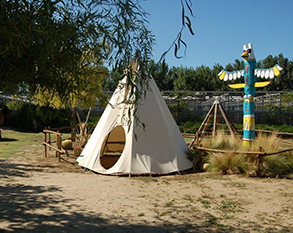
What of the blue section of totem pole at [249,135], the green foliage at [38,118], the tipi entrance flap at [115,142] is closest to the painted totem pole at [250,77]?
the blue section of totem pole at [249,135]

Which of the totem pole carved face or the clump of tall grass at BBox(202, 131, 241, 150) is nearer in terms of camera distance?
the clump of tall grass at BBox(202, 131, 241, 150)

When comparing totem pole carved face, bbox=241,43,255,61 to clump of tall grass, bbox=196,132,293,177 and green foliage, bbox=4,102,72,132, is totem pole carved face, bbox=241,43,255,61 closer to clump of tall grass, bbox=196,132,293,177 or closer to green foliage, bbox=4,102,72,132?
clump of tall grass, bbox=196,132,293,177

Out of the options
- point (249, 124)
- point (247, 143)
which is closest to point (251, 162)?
point (247, 143)

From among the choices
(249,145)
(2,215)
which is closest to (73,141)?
(249,145)

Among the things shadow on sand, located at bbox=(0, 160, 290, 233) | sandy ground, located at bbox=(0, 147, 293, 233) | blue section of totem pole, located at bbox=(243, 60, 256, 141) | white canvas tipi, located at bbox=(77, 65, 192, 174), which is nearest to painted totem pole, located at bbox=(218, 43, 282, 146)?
blue section of totem pole, located at bbox=(243, 60, 256, 141)

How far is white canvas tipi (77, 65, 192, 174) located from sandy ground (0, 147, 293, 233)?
1.22 feet

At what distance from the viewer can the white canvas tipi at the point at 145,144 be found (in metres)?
8.55

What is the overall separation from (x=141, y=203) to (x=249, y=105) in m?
5.74

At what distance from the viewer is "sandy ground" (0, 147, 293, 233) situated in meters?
4.89

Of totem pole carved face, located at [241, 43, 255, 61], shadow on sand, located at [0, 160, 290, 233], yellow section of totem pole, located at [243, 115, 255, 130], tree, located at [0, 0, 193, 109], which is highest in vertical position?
totem pole carved face, located at [241, 43, 255, 61]

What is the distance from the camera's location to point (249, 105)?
403 inches

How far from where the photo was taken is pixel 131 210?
5648mm

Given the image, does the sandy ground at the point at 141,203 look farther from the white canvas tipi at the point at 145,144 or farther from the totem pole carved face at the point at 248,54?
the totem pole carved face at the point at 248,54

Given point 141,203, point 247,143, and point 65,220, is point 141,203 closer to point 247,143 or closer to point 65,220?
point 65,220
